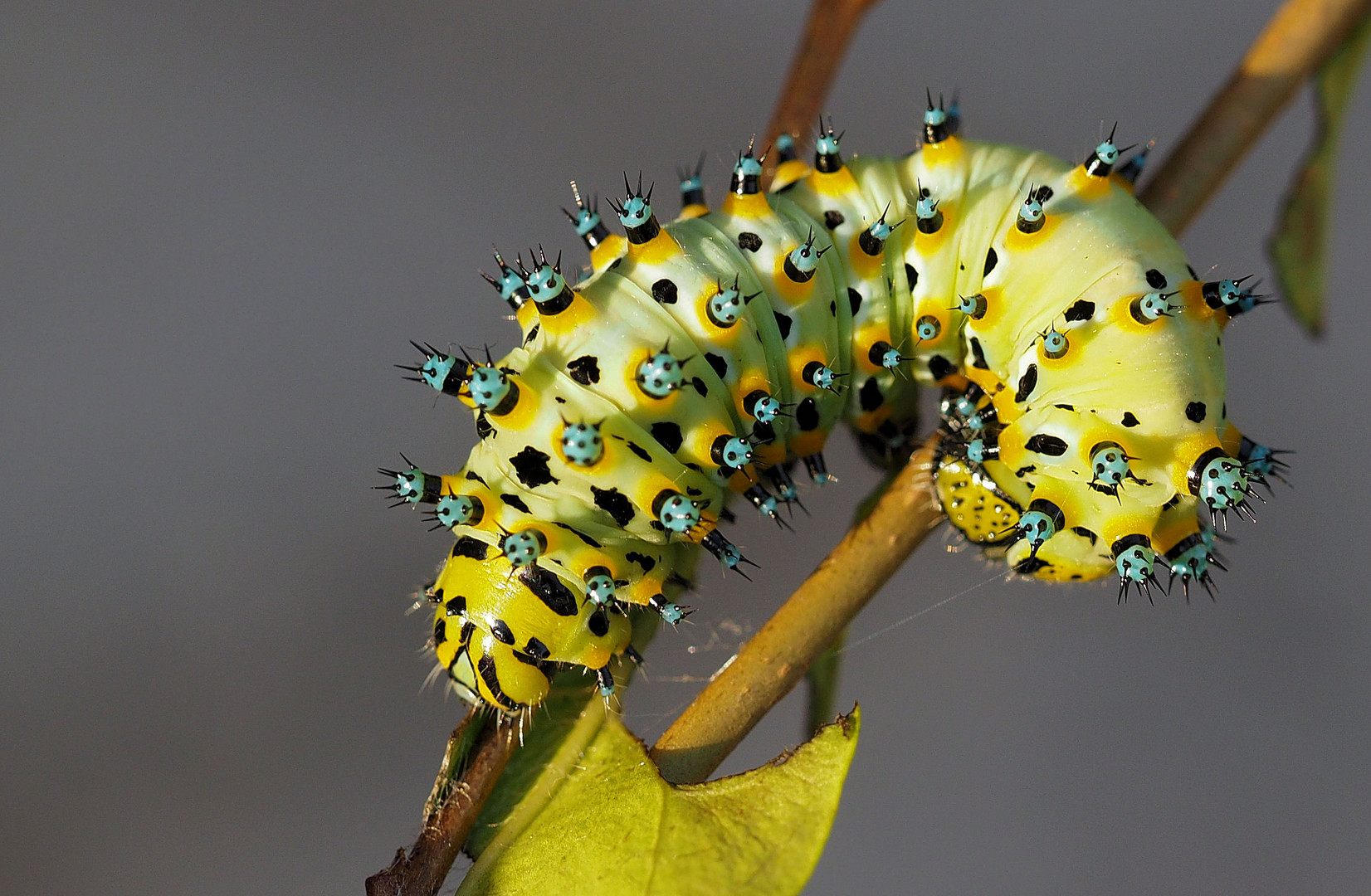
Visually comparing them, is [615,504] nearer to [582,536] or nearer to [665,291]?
[582,536]

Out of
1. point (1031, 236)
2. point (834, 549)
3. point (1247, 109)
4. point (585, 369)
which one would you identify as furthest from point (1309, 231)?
point (585, 369)

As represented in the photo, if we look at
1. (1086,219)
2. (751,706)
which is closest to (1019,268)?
(1086,219)

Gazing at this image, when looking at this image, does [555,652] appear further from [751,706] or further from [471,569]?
[751,706]

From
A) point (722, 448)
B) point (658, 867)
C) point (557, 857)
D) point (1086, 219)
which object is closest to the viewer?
point (658, 867)

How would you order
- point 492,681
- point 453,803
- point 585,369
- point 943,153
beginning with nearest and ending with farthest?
1. point 453,803
2. point 585,369
3. point 492,681
4. point 943,153

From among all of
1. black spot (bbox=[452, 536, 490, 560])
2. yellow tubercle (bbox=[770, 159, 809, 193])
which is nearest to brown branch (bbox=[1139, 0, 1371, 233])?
yellow tubercle (bbox=[770, 159, 809, 193])

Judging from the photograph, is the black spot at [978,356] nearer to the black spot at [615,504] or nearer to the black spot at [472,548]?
the black spot at [615,504]

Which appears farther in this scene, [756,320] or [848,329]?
[848,329]

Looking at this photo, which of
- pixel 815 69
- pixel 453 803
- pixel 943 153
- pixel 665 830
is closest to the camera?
pixel 665 830
